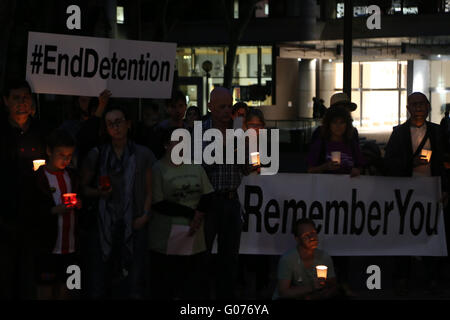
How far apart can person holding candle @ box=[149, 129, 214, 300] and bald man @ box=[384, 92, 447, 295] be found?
97.5 inches

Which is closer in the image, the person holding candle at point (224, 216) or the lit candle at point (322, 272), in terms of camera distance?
the lit candle at point (322, 272)

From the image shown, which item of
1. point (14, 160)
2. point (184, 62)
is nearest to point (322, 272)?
point (14, 160)

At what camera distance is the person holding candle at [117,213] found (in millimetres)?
6840

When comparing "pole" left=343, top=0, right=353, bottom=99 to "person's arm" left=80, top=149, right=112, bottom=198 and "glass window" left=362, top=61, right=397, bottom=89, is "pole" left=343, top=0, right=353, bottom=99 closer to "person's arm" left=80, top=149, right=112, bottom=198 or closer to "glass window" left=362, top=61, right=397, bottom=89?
Result: "person's arm" left=80, top=149, right=112, bottom=198

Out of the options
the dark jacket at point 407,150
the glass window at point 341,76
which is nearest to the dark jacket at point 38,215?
the dark jacket at point 407,150

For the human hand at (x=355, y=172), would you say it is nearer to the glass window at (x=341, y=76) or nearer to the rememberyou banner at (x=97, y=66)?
the rememberyou banner at (x=97, y=66)

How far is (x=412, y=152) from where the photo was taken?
8.70 m

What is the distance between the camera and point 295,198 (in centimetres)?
852

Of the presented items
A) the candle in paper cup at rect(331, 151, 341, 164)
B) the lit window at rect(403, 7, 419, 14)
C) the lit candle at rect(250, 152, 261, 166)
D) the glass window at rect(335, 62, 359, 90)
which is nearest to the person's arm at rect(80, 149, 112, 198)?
the lit candle at rect(250, 152, 261, 166)

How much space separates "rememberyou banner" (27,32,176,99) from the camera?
900 cm

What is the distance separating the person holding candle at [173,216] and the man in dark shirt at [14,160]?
1027mm

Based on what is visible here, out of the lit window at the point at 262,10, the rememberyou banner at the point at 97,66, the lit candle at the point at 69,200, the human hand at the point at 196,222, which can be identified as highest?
the lit window at the point at 262,10

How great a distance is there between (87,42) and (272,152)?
2287 millimetres
